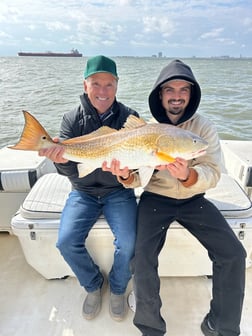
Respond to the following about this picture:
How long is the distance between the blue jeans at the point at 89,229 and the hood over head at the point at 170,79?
662 millimetres

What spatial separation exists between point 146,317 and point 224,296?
0.51m

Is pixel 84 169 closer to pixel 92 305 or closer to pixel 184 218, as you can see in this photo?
pixel 184 218

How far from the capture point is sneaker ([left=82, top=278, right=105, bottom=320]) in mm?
2238

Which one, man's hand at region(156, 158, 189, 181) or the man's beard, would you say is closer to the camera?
man's hand at region(156, 158, 189, 181)

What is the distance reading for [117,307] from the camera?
2.25 m

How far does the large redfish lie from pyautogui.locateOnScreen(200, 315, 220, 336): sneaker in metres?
1.06

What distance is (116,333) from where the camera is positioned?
7.00 feet

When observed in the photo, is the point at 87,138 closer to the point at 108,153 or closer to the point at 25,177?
the point at 108,153

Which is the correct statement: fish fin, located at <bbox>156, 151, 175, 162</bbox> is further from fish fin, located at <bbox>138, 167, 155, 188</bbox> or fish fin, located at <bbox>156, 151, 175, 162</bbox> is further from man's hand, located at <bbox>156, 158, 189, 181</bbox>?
fish fin, located at <bbox>138, 167, 155, 188</bbox>

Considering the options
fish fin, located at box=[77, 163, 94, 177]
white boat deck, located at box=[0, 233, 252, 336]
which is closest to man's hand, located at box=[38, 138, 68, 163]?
fish fin, located at box=[77, 163, 94, 177]

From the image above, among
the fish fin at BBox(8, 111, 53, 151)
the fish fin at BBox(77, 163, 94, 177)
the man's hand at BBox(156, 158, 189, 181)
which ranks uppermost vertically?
the fish fin at BBox(8, 111, 53, 151)

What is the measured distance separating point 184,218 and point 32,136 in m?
1.16

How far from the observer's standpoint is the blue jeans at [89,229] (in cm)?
210

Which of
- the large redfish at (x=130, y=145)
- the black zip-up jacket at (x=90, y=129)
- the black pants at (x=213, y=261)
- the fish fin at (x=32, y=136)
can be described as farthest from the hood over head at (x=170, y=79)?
the fish fin at (x=32, y=136)
